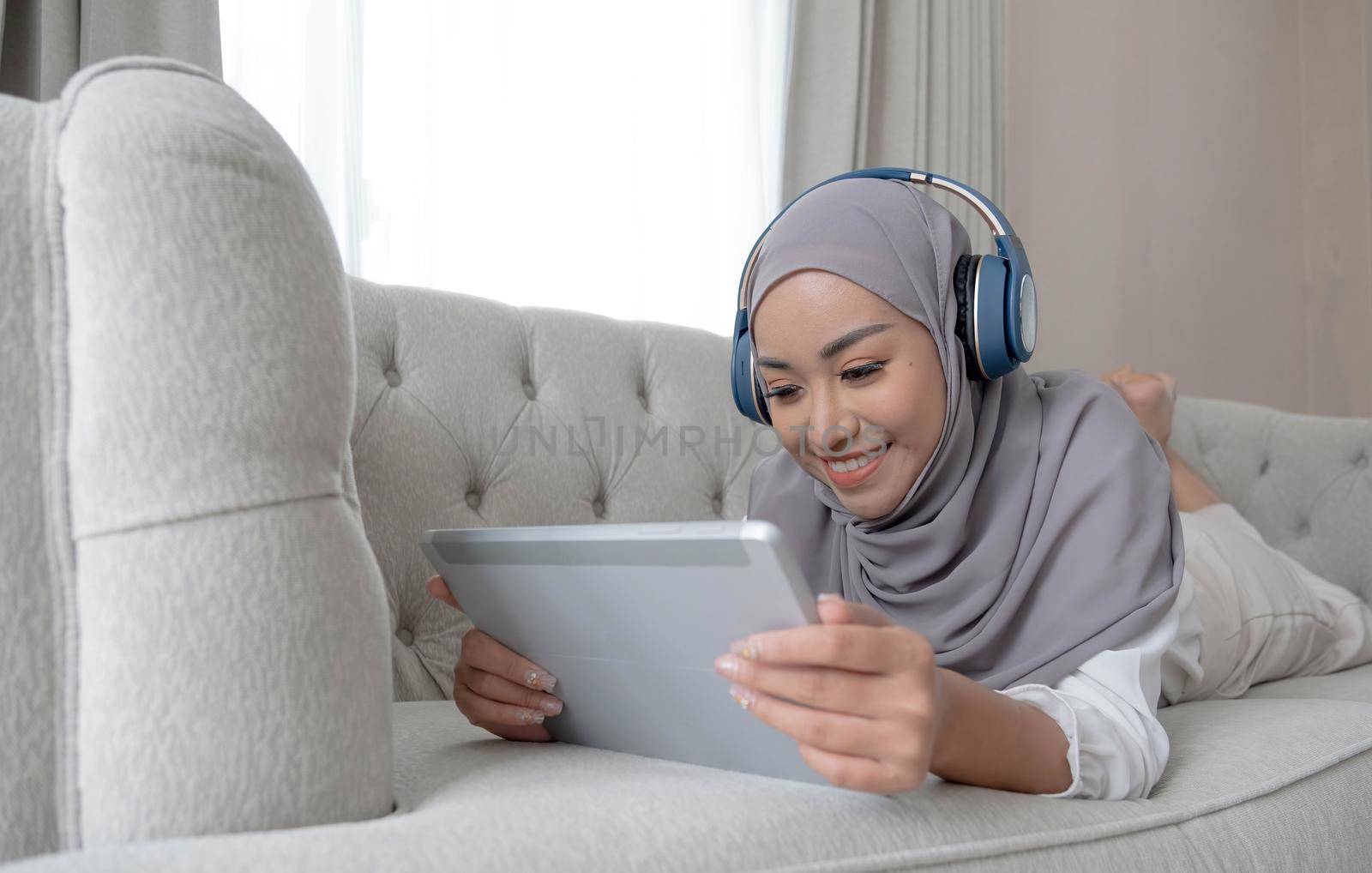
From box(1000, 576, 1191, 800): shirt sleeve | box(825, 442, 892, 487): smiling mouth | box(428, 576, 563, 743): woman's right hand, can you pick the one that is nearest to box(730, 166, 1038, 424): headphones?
box(825, 442, 892, 487): smiling mouth

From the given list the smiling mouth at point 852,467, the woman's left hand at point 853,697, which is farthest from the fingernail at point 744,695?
the smiling mouth at point 852,467

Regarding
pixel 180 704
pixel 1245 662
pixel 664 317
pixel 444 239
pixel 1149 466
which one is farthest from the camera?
pixel 664 317

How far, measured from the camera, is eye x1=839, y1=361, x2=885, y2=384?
→ 1007 millimetres

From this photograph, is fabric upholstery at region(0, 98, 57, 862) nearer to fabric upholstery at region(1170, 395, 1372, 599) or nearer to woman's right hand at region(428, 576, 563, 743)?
woman's right hand at region(428, 576, 563, 743)

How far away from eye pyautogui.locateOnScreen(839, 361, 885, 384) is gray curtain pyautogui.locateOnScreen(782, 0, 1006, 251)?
4.88 feet

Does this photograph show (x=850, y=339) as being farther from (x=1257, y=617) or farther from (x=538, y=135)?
(x=538, y=135)

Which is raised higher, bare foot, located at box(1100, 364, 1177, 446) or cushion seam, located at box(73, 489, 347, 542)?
cushion seam, located at box(73, 489, 347, 542)

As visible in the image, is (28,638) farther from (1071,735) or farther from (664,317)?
(664,317)

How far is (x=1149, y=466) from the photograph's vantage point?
1.01 meters

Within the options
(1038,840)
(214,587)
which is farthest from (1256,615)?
(214,587)

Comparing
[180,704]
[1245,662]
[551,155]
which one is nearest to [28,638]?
[180,704]

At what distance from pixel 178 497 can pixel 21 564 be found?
93 millimetres

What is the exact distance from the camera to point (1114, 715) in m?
0.88

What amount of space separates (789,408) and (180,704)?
64cm
